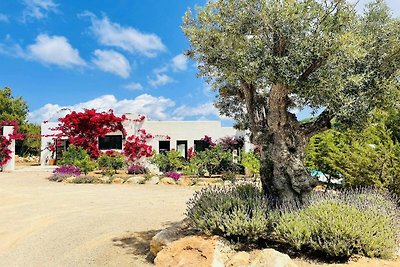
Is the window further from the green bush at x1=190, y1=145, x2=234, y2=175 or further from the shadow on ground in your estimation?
the shadow on ground

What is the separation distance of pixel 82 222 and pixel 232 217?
5.10 m

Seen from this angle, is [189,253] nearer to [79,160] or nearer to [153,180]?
[153,180]

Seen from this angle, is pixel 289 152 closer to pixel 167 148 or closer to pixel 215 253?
pixel 215 253

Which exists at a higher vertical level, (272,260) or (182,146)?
(182,146)

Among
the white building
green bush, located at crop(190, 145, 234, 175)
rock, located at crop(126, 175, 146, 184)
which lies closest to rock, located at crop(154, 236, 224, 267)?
rock, located at crop(126, 175, 146, 184)

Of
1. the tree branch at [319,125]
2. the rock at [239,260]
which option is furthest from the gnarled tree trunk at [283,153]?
the rock at [239,260]

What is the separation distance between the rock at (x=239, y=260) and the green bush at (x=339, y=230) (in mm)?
765

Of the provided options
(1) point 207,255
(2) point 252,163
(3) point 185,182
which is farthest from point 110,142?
(1) point 207,255

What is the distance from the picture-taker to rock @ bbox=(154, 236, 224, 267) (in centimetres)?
553

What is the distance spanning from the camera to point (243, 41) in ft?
20.6

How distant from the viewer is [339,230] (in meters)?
5.45

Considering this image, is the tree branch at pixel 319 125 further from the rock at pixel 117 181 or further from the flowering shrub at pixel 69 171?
the flowering shrub at pixel 69 171

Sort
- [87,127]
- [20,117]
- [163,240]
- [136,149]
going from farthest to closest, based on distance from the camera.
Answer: [20,117], [136,149], [87,127], [163,240]

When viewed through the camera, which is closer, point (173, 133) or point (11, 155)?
point (11, 155)
